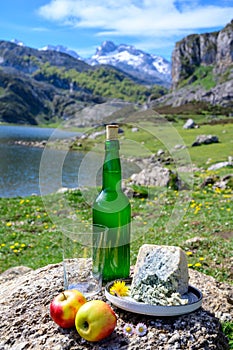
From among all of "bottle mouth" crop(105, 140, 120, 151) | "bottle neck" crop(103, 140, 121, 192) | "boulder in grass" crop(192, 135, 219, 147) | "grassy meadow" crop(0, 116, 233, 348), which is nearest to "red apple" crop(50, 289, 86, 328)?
"bottle neck" crop(103, 140, 121, 192)

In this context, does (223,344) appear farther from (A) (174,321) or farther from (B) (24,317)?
(B) (24,317)

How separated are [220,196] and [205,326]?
1288 cm

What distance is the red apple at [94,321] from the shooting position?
2.91 m

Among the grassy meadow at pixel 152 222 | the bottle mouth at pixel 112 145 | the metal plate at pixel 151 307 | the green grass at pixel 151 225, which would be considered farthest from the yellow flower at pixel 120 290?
the green grass at pixel 151 225

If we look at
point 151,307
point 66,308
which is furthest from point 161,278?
point 66,308

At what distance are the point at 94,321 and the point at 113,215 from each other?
3.33ft

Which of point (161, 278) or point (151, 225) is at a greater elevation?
point (161, 278)

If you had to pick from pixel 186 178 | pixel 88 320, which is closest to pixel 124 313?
pixel 88 320

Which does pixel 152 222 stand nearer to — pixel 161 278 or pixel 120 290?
pixel 120 290

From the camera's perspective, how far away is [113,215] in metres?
3.67

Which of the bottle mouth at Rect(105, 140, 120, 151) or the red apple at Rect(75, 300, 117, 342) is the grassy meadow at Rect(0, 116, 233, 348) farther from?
the red apple at Rect(75, 300, 117, 342)

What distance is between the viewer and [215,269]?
7.85 m

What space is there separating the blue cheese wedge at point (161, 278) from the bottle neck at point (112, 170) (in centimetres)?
66

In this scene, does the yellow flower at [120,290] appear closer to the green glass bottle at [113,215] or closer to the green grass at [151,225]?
the green glass bottle at [113,215]
